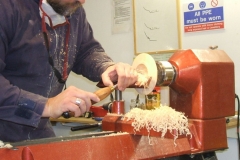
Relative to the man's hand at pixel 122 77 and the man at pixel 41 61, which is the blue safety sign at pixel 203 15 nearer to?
the man at pixel 41 61

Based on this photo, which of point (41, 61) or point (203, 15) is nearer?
point (41, 61)

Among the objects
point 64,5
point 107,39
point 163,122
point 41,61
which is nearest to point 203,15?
point 107,39

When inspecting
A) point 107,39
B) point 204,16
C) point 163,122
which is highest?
point 204,16

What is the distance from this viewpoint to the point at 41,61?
133 cm

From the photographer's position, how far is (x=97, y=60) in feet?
4.88

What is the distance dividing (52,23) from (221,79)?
0.70 m

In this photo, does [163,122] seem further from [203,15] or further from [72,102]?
[203,15]

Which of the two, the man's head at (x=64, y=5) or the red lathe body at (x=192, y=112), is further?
the man's head at (x=64, y=5)

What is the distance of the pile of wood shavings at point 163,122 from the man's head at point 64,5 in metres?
0.57

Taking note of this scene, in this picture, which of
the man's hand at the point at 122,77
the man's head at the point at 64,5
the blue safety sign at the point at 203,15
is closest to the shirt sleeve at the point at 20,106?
the man's hand at the point at 122,77

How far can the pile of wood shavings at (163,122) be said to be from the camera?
A: 0.96 metres

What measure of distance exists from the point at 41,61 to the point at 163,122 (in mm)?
584

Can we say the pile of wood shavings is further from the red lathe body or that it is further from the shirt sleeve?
the shirt sleeve

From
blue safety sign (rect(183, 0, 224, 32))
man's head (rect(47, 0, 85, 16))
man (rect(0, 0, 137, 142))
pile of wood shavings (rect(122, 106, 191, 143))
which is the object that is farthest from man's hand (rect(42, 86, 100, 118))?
blue safety sign (rect(183, 0, 224, 32))
